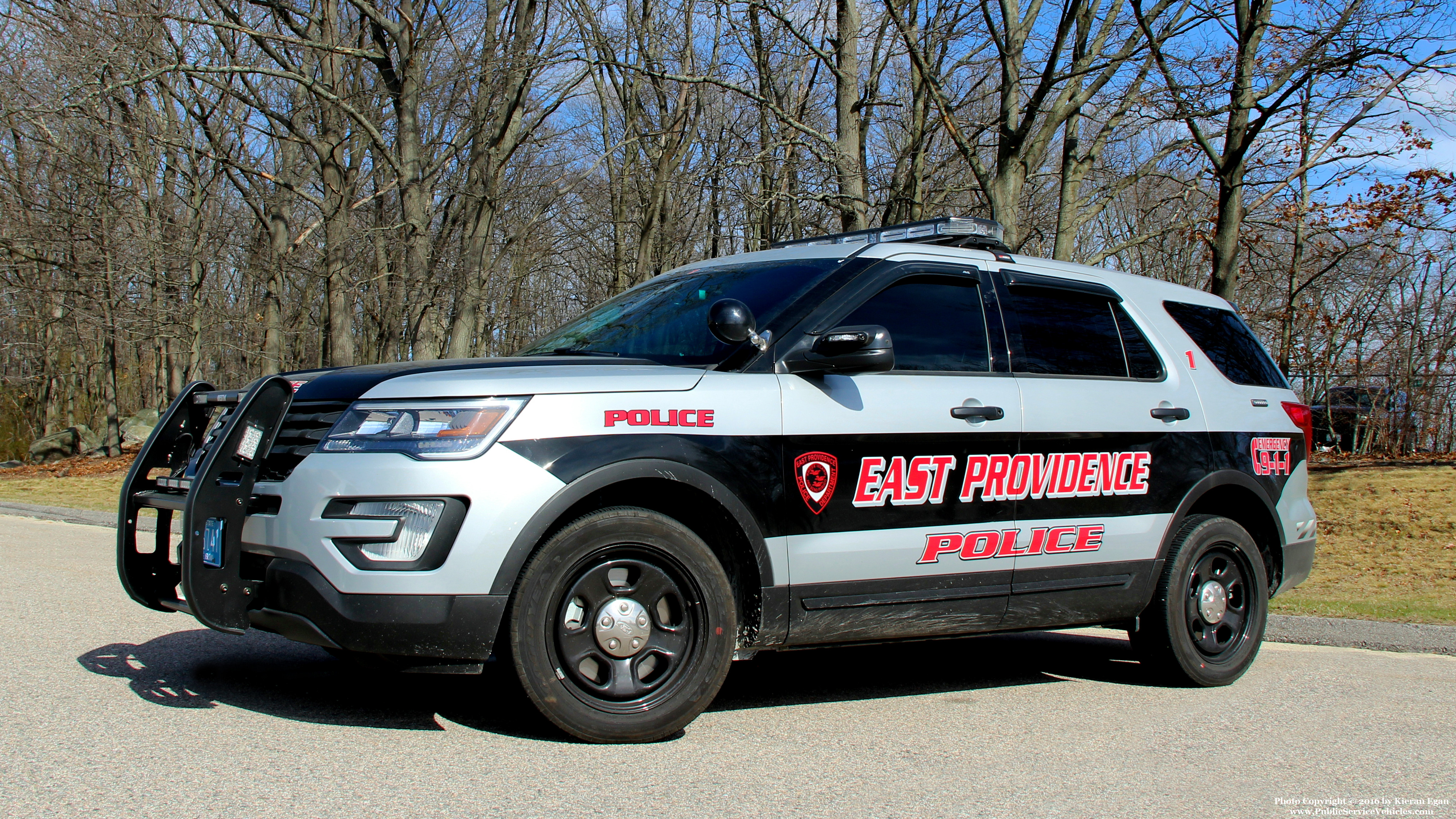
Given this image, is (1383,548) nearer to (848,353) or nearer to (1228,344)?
(1228,344)

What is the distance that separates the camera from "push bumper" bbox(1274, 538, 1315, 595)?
245 inches

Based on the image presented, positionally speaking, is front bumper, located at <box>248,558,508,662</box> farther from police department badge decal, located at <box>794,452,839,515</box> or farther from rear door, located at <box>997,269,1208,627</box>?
rear door, located at <box>997,269,1208,627</box>

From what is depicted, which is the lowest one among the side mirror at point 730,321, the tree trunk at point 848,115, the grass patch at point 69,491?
the grass patch at point 69,491

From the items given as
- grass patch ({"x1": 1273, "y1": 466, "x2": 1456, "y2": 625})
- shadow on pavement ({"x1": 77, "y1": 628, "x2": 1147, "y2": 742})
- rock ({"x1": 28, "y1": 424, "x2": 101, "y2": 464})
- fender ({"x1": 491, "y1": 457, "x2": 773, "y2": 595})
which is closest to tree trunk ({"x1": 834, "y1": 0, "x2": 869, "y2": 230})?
grass patch ({"x1": 1273, "y1": 466, "x2": 1456, "y2": 625})

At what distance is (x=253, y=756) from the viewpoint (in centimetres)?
379

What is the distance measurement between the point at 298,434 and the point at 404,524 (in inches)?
24.5

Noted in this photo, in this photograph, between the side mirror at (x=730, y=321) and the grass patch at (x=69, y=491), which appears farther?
the grass patch at (x=69, y=491)

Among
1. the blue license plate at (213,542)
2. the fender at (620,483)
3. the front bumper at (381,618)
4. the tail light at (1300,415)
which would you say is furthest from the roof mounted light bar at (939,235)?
the blue license plate at (213,542)

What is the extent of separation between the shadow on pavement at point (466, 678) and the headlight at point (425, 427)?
821mm

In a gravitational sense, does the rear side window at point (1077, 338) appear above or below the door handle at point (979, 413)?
above

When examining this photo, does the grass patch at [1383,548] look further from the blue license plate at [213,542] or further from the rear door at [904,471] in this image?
the blue license plate at [213,542]

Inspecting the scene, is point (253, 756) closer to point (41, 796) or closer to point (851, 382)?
point (41, 796)

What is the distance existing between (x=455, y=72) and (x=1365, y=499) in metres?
14.4

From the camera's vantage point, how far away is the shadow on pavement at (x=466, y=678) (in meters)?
4.51
